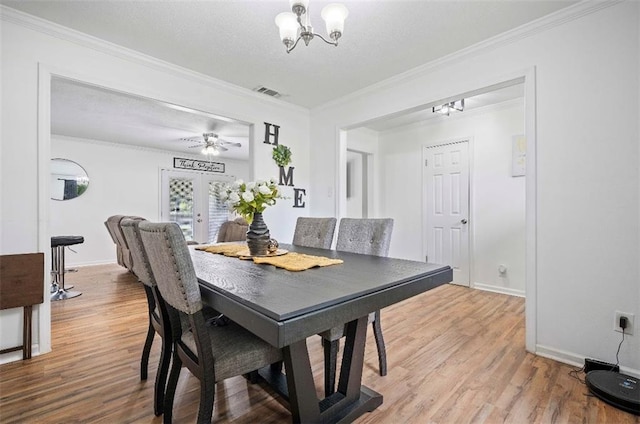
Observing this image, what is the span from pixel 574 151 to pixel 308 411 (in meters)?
2.33

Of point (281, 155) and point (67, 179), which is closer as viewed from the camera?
point (281, 155)

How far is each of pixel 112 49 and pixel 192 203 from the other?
4.81m

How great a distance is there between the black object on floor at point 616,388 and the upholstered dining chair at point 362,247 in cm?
116

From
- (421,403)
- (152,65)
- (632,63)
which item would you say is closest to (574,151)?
(632,63)

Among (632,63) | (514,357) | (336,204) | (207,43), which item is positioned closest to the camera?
(632,63)

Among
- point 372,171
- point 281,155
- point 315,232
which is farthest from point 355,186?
point 315,232

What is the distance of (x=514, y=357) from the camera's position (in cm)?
213

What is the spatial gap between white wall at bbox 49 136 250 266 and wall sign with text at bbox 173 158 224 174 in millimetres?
294

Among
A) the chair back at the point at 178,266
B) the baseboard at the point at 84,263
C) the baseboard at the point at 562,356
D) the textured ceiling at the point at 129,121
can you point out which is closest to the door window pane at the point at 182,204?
the textured ceiling at the point at 129,121

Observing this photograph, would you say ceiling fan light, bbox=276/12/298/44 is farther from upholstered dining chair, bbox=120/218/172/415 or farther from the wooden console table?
the wooden console table

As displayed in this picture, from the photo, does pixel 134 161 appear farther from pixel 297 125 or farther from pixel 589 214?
pixel 589 214

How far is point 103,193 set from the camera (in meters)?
5.86

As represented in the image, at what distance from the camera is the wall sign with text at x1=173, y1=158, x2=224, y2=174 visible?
268 inches

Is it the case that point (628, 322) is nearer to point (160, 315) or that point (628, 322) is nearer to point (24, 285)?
point (160, 315)
